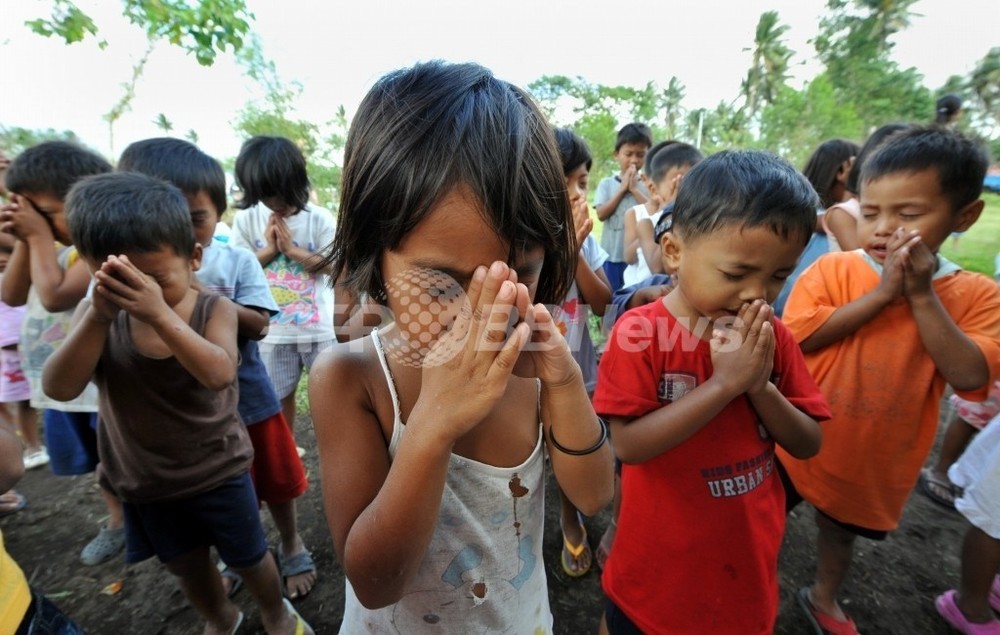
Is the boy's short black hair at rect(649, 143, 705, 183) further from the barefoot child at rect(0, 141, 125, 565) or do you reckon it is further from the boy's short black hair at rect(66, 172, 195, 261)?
the barefoot child at rect(0, 141, 125, 565)

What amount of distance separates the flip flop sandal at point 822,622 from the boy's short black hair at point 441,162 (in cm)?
208

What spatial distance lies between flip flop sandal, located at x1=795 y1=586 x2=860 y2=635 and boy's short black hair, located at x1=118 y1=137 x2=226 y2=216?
3104mm

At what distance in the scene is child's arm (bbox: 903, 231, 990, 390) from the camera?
1.43m

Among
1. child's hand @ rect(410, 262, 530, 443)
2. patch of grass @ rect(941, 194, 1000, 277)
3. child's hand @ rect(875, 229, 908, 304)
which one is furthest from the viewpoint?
patch of grass @ rect(941, 194, 1000, 277)

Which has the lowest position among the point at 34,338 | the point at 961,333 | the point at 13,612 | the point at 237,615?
the point at 237,615

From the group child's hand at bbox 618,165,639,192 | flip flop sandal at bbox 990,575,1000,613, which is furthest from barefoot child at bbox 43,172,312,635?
child's hand at bbox 618,165,639,192

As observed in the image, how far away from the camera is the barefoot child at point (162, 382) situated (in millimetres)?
1358

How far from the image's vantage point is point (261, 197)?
2529 millimetres

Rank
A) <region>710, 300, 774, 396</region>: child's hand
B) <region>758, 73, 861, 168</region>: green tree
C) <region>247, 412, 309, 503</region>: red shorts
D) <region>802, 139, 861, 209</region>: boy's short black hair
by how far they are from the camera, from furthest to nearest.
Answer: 1. <region>758, 73, 861, 168</region>: green tree
2. <region>802, 139, 861, 209</region>: boy's short black hair
3. <region>247, 412, 309, 503</region>: red shorts
4. <region>710, 300, 774, 396</region>: child's hand

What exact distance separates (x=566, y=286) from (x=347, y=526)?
699 millimetres

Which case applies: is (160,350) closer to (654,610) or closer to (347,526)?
(347,526)

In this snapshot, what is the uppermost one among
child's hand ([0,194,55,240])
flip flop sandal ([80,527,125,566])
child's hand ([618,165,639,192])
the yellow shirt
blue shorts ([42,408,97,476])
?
child's hand ([0,194,55,240])

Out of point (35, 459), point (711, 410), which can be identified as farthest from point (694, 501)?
point (35, 459)

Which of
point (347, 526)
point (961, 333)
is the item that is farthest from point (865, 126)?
point (347, 526)
